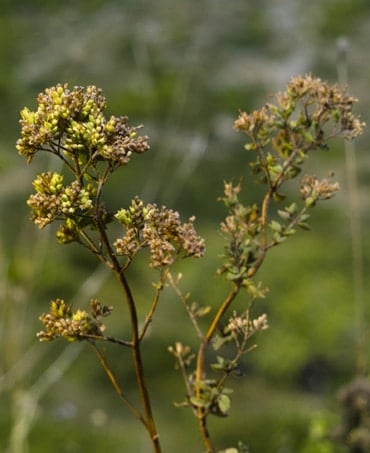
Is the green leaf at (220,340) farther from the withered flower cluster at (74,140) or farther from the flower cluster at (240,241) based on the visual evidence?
the withered flower cluster at (74,140)

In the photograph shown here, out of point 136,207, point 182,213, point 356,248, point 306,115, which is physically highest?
point 182,213

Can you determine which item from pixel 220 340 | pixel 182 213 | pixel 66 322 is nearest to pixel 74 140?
pixel 66 322

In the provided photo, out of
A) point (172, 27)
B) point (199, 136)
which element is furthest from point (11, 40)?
point (199, 136)

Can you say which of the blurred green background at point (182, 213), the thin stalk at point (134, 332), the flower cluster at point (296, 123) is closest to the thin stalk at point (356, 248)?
the blurred green background at point (182, 213)

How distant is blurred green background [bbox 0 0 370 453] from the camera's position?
6.16 ft

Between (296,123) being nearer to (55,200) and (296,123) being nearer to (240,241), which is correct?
(240,241)

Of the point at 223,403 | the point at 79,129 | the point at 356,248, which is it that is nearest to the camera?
the point at 79,129

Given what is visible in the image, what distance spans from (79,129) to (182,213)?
1616 millimetres

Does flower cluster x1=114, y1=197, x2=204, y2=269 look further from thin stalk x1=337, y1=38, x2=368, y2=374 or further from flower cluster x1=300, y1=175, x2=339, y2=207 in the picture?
thin stalk x1=337, y1=38, x2=368, y2=374

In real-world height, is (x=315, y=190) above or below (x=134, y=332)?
above

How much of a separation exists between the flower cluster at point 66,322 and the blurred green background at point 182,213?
3.42 ft

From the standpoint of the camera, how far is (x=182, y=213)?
90.9 inches

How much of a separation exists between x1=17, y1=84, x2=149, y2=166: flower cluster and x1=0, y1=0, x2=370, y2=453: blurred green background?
3.81ft

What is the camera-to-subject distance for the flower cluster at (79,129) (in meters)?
0.70
